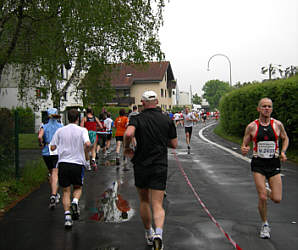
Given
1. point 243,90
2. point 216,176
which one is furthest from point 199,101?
point 216,176

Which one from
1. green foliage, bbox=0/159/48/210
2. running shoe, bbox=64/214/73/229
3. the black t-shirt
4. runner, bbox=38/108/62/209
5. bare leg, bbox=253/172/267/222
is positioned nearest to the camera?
the black t-shirt

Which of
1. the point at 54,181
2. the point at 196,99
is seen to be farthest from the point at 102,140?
the point at 196,99

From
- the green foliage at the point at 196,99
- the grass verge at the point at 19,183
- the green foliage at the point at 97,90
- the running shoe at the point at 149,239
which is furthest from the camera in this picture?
the green foliage at the point at 196,99

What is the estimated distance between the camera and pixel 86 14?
9836mm

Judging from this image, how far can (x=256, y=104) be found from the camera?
1662 cm

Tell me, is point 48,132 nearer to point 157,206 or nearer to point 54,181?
point 54,181

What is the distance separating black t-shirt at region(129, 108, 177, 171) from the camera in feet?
14.0

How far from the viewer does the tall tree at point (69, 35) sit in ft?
32.1

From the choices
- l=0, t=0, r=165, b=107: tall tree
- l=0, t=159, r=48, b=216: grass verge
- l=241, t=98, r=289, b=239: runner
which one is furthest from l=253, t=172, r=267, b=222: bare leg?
l=0, t=0, r=165, b=107: tall tree

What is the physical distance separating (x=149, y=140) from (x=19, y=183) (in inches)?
189

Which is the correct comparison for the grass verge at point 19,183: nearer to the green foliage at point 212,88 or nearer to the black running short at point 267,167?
the black running short at point 267,167

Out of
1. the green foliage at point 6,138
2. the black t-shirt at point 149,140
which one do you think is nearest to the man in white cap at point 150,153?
the black t-shirt at point 149,140

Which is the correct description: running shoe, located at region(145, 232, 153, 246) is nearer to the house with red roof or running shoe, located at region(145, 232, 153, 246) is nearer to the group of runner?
the group of runner

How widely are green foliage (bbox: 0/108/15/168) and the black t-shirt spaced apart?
4710 mm
